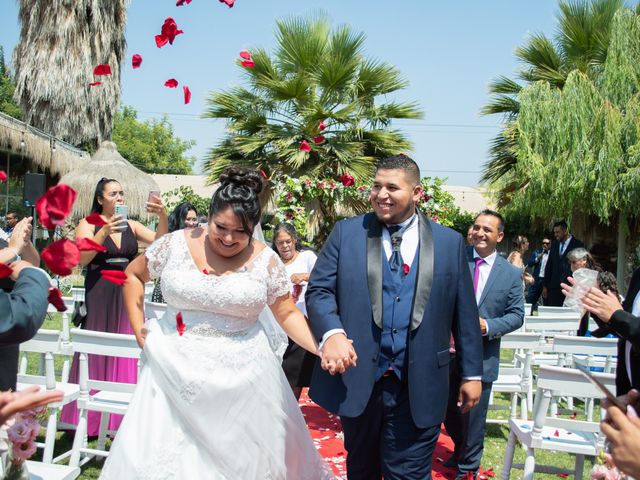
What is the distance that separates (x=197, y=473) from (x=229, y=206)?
4.66 ft

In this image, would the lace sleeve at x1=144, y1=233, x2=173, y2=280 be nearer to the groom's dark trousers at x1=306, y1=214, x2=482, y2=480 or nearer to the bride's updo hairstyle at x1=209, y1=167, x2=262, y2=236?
the bride's updo hairstyle at x1=209, y1=167, x2=262, y2=236

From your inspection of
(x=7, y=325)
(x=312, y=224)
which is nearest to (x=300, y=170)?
(x=312, y=224)

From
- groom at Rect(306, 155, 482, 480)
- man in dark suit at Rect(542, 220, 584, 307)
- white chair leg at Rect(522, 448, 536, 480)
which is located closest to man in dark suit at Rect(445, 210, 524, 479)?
white chair leg at Rect(522, 448, 536, 480)

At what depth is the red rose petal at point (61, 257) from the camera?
2.14 metres

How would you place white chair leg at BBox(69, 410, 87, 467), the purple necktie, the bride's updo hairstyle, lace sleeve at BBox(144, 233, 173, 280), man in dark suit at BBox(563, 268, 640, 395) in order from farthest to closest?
the purple necktie → white chair leg at BBox(69, 410, 87, 467) → lace sleeve at BBox(144, 233, 173, 280) → the bride's updo hairstyle → man in dark suit at BBox(563, 268, 640, 395)

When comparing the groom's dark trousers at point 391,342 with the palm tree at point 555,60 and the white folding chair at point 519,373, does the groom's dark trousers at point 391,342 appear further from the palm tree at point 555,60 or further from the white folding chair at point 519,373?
the palm tree at point 555,60

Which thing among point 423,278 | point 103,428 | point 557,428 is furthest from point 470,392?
point 103,428

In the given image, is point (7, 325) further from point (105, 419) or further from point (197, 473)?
point (105, 419)

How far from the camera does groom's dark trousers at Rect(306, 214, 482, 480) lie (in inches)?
134

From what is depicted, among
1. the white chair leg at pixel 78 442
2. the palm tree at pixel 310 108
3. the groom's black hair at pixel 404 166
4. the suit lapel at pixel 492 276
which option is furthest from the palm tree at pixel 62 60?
the groom's black hair at pixel 404 166

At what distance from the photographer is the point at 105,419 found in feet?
17.1

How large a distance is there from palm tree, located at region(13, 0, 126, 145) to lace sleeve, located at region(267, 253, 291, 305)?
16.4 m

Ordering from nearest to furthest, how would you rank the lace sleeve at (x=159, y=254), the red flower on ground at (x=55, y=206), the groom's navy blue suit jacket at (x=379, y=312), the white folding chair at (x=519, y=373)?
the red flower on ground at (x=55, y=206)
the groom's navy blue suit jacket at (x=379, y=312)
the lace sleeve at (x=159, y=254)
the white folding chair at (x=519, y=373)

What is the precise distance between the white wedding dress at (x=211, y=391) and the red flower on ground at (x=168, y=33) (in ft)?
4.12
